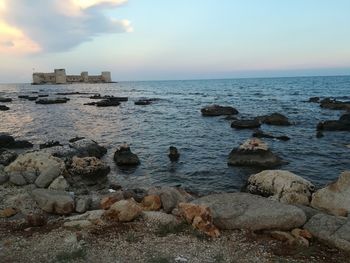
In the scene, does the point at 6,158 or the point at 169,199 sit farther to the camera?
the point at 6,158

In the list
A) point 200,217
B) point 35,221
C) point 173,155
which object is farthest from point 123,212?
point 173,155

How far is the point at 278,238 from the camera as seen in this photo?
8.37 metres

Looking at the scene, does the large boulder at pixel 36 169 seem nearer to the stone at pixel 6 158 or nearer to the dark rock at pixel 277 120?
the stone at pixel 6 158

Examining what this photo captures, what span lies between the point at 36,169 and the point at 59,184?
226cm

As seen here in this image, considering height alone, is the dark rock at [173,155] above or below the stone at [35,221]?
below

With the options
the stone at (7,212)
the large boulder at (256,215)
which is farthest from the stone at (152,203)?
the stone at (7,212)

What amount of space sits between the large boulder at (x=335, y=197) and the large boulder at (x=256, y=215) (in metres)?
2.38

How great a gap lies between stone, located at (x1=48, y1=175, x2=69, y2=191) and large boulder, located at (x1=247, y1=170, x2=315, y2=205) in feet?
20.9

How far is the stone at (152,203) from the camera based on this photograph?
1042cm

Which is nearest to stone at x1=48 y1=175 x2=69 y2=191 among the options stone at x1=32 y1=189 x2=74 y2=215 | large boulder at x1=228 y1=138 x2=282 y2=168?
stone at x1=32 y1=189 x2=74 y2=215

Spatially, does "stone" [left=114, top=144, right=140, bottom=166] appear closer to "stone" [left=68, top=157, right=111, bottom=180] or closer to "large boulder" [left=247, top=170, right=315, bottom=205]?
"stone" [left=68, top=157, right=111, bottom=180]

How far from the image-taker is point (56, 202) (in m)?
10.7

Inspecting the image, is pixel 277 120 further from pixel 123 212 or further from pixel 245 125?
pixel 123 212

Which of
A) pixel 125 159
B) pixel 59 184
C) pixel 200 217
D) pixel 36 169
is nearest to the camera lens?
pixel 200 217
